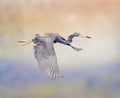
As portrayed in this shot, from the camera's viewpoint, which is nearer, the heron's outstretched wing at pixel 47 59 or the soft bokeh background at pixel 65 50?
the heron's outstretched wing at pixel 47 59

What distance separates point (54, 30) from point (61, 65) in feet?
0.81

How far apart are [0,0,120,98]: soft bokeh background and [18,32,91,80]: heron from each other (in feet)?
0.11

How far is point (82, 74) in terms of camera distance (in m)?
3.86

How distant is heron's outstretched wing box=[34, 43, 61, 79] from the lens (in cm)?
370

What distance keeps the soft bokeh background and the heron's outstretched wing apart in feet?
0.19

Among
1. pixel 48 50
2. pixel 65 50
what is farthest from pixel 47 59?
pixel 65 50

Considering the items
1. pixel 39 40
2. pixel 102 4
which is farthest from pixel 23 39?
pixel 102 4

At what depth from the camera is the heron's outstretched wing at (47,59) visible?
12.1 feet

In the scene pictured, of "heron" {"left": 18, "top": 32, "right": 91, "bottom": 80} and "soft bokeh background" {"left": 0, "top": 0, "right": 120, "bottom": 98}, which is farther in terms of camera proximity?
"soft bokeh background" {"left": 0, "top": 0, "right": 120, "bottom": 98}

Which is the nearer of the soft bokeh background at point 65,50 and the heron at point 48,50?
the heron at point 48,50

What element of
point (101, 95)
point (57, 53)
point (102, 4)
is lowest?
point (101, 95)

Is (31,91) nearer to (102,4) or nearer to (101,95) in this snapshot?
(101,95)

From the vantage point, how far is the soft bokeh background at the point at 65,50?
3840mm

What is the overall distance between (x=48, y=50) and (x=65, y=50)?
0.45 ft
